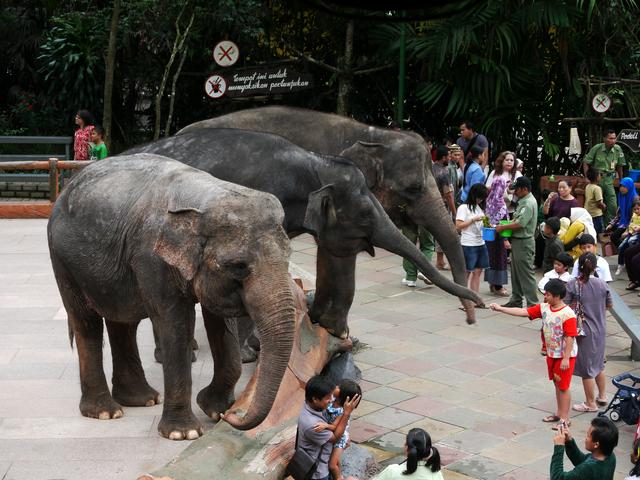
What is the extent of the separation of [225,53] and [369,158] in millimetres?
8524

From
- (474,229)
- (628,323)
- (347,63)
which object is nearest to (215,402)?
(628,323)

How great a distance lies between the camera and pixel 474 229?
1202 cm

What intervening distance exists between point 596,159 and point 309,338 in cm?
863

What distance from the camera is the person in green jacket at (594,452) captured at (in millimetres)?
5977

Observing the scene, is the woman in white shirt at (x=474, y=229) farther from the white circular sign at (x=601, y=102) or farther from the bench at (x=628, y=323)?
the white circular sign at (x=601, y=102)

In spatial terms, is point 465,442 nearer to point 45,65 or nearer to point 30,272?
point 30,272

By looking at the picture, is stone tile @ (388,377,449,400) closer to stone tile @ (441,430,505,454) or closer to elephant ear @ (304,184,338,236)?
stone tile @ (441,430,505,454)

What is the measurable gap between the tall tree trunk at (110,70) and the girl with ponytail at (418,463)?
45.2 feet

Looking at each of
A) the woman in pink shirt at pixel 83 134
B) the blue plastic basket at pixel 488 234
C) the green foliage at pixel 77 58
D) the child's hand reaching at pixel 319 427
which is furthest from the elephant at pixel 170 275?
the green foliage at pixel 77 58

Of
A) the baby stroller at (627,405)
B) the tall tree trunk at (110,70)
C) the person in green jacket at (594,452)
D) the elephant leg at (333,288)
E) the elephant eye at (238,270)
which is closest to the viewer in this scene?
the person in green jacket at (594,452)

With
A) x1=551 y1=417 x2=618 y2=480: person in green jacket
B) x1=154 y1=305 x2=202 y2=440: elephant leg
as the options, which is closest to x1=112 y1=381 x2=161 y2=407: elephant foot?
x1=154 y1=305 x2=202 y2=440: elephant leg

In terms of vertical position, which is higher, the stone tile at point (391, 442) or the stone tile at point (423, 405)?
the stone tile at point (391, 442)

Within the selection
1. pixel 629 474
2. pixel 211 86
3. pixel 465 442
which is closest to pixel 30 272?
pixel 211 86

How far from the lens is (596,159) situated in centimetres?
1578
